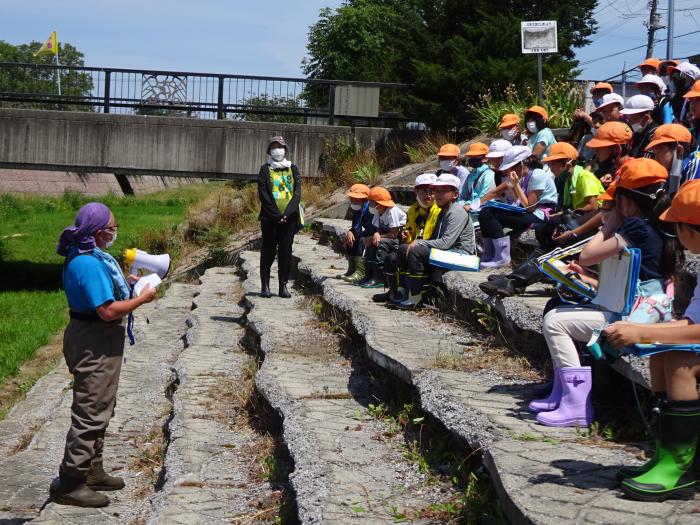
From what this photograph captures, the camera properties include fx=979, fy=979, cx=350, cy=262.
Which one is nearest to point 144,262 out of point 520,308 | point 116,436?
point 116,436

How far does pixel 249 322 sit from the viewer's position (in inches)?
376

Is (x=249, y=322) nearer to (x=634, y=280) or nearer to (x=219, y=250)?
(x=634, y=280)

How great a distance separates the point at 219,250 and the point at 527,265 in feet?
32.5

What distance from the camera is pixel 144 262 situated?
20.0ft

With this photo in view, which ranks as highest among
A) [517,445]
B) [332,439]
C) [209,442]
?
[517,445]

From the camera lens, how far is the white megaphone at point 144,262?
20.0 feet

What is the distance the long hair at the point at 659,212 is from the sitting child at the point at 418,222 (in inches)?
153

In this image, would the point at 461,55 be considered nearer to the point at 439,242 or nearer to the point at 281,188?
the point at 281,188

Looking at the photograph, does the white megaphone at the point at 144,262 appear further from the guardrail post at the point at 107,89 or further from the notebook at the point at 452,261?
the guardrail post at the point at 107,89

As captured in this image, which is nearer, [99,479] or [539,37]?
[99,479]

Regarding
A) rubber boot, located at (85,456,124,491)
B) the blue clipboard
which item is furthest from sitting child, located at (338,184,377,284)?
rubber boot, located at (85,456,124,491)

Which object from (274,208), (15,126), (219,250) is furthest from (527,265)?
(15,126)

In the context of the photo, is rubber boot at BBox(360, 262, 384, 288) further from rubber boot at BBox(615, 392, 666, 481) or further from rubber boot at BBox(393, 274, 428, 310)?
rubber boot at BBox(615, 392, 666, 481)

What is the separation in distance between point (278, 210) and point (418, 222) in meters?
2.24
